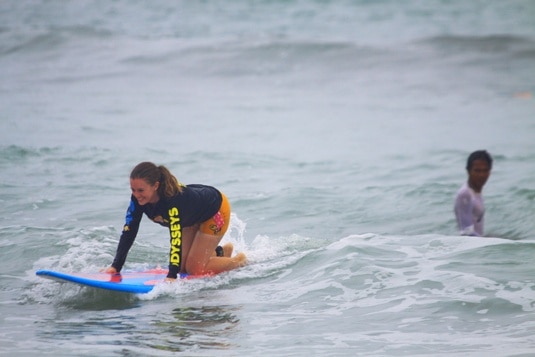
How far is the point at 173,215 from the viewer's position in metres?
8.40

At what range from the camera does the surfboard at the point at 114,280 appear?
26.8ft

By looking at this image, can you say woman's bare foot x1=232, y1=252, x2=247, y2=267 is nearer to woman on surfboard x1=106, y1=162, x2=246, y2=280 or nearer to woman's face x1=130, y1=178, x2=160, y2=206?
woman on surfboard x1=106, y1=162, x2=246, y2=280

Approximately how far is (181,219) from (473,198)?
375cm

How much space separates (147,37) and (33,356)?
24.3m

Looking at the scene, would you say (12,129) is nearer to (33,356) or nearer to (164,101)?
(164,101)

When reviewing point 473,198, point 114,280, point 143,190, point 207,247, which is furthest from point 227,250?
point 473,198

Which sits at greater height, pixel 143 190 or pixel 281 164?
pixel 143 190

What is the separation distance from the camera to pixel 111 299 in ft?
27.3

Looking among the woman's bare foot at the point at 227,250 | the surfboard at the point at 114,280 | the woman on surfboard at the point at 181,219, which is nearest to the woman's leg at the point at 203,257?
the woman on surfboard at the point at 181,219

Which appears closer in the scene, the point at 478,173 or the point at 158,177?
the point at 158,177

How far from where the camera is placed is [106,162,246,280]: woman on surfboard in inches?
323

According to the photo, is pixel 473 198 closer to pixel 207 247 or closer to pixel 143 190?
pixel 207 247

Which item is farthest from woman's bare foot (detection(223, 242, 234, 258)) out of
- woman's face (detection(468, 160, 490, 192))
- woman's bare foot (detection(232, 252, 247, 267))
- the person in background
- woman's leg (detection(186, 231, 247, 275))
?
woman's face (detection(468, 160, 490, 192))

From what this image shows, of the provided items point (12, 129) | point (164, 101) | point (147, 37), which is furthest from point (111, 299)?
point (147, 37)
